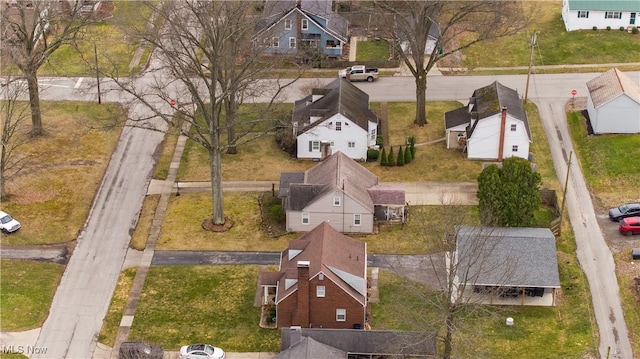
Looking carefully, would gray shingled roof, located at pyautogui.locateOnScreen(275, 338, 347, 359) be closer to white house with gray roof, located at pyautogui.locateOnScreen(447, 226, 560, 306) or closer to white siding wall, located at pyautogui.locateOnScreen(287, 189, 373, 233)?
white house with gray roof, located at pyautogui.locateOnScreen(447, 226, 560, 306)

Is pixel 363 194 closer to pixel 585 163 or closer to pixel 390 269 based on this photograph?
pixel 390 269

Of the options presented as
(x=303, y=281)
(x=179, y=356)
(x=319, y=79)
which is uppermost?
(x=319, y=79)

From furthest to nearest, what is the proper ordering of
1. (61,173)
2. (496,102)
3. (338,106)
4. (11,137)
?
(11,137) → (338,106) → (496,102) → (61,173)

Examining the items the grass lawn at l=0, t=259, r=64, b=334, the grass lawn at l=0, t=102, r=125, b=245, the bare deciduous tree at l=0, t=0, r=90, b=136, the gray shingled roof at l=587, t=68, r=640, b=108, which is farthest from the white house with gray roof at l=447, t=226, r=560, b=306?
the bare deciduous tree at l=0, t=0, r=90, b=136

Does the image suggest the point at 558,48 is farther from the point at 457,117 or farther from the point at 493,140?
the point at 493,140

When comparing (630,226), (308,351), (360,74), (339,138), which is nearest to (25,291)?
(308,351)

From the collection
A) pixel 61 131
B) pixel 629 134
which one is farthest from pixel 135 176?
pixel 629 134

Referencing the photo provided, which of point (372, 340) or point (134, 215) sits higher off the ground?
point (134, 215)
